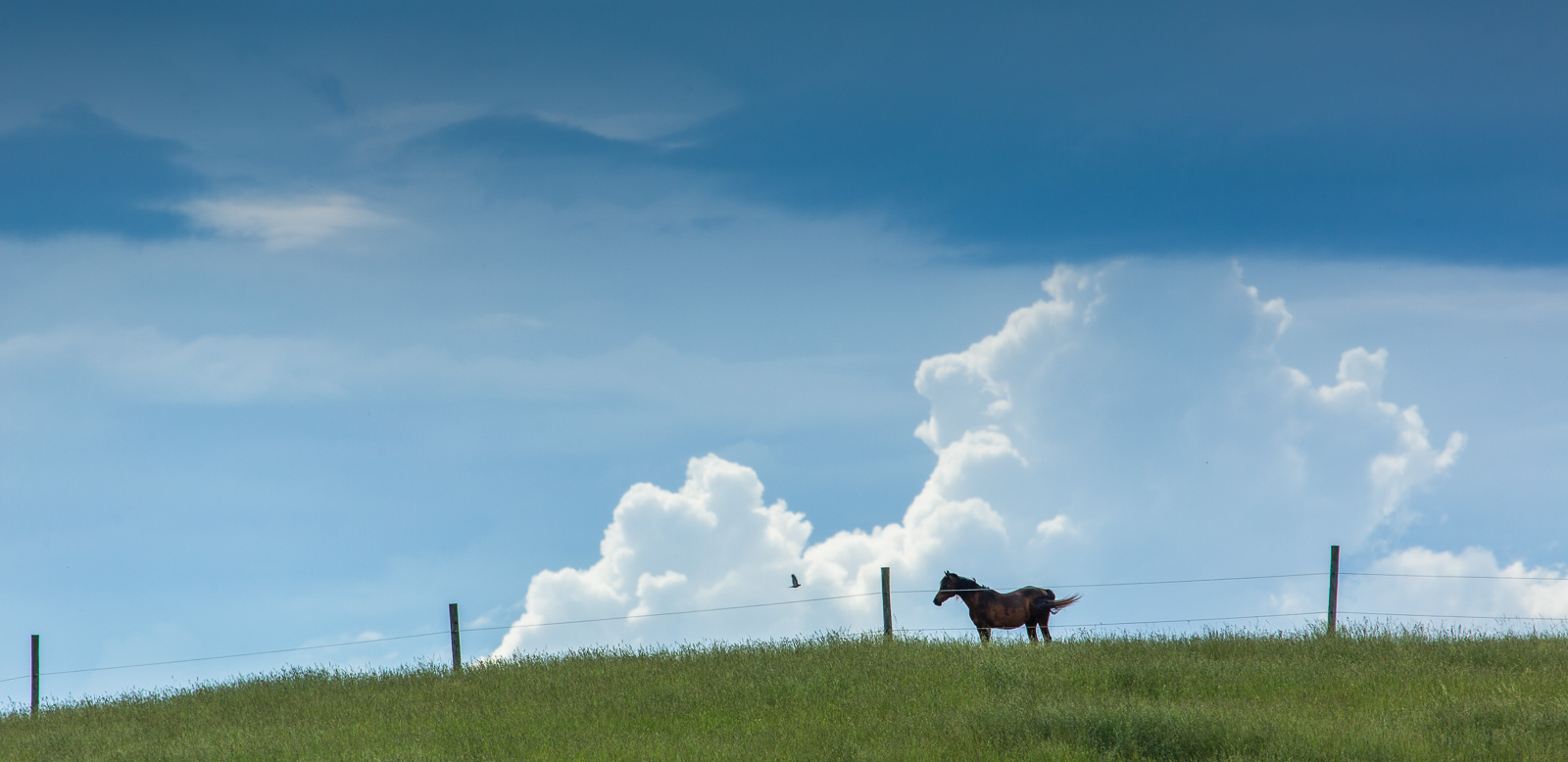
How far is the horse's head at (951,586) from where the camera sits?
1861 centimetres

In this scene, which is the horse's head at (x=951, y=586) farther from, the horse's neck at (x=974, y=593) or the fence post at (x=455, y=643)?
the fence post at (x=455, y=643)

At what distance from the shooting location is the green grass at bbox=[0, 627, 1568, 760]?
9344 mm

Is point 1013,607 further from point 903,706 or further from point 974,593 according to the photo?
point 903,706

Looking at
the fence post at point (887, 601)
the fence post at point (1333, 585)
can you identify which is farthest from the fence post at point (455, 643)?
the fence post at point (1333, 585)

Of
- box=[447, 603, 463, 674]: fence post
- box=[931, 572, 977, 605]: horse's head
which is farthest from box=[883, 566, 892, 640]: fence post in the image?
box=[447, 603, 463, 674]: fence post

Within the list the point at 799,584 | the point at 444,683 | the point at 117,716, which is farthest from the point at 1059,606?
the point at 117,716

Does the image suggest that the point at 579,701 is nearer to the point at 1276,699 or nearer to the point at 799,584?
the point at 799,584

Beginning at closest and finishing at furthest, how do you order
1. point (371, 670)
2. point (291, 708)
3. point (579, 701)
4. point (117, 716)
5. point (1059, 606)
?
point (579, 701) < point (291, 708) < point (117, 716) < point (371, 670) < point (1059, 606)

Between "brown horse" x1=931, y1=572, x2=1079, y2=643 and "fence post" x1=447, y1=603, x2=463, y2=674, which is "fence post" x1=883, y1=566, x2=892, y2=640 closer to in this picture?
"brown horse" x1=931, y1=572, x2=1079, y2=643

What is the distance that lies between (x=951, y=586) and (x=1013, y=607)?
3.93ft

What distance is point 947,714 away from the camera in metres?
10.4

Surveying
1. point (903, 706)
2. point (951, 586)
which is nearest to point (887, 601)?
point (951, 586)

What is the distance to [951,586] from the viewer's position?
18.7 meters

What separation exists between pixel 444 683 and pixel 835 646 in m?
5.64
